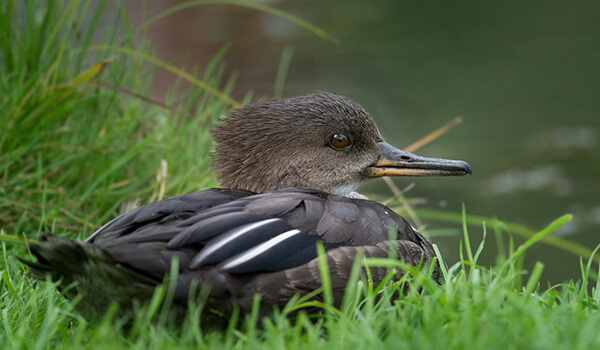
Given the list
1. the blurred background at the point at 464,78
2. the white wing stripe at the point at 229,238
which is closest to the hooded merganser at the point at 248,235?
the white wing stripe at the point at 229,238

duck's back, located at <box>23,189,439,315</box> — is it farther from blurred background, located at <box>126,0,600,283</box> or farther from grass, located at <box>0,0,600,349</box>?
blurred background, located at <box>126,0,600,283</box>

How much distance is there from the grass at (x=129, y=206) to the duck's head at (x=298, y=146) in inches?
27.9

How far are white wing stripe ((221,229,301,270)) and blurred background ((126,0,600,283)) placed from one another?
9.17 ft

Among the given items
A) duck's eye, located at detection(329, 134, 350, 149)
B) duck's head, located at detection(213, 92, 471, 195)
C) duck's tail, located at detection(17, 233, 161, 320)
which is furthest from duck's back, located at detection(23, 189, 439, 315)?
duck's eye, located at detection(329, 134, 350, 149)

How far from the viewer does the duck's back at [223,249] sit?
2340 millimetres

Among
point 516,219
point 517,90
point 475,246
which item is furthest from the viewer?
point 517,90

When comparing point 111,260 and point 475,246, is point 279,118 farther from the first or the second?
point 475,246

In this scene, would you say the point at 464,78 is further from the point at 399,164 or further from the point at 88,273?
the point at 88,273

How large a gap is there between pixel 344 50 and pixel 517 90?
2.44 meters

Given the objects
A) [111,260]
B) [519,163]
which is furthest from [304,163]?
[519,163]

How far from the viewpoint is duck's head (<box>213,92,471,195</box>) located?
11.8 feet

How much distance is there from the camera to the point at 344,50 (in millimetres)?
9898

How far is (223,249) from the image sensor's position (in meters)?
2.43

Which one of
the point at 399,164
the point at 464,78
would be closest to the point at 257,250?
the point at 399,164
